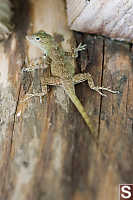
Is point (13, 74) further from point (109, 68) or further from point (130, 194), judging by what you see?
point (130, 194)

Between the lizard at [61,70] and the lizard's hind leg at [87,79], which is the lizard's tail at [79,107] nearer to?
the lizard at [61,70]

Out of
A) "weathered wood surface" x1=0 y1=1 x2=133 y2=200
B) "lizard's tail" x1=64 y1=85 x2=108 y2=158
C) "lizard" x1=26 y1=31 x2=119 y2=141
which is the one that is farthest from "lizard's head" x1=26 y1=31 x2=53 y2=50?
"lizard's tail" x1=64 y1=85 x2=108 y2=158

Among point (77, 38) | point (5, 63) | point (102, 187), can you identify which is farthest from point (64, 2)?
point (102, 187)

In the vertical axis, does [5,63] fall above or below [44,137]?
above

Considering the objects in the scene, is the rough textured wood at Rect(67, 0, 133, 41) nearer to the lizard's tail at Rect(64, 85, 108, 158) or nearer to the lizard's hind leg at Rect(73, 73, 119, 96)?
the lizard's hind leg at Rect(73, 73, 119, 96)

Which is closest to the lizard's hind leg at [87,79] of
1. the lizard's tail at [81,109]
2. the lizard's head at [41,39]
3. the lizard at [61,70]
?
the lizard at [61,70]

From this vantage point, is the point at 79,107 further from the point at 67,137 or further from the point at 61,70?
the point at 61,70

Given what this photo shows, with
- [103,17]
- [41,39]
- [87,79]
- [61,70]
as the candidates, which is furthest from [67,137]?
[103,17]

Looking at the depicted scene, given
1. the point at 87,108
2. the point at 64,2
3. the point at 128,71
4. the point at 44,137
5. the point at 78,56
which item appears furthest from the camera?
the point at 64,2
